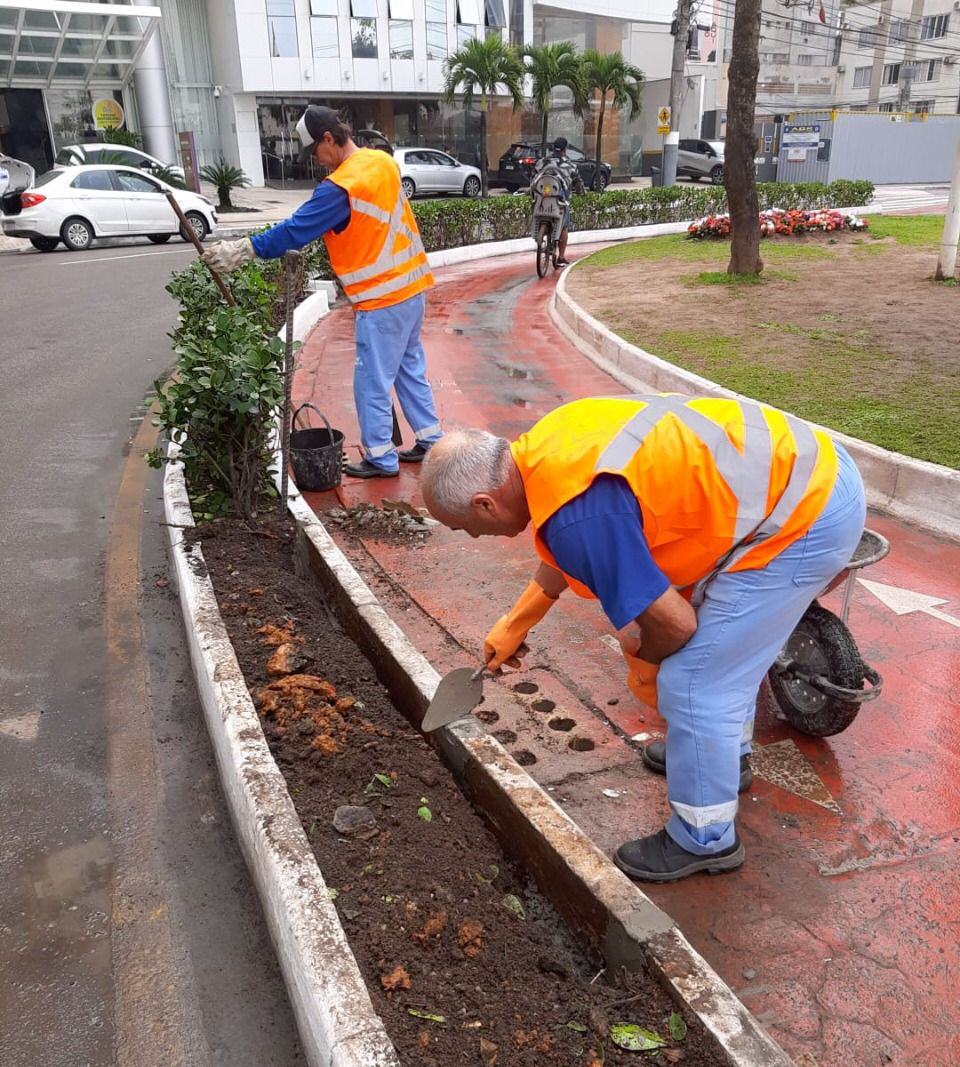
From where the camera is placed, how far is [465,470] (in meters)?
2.28

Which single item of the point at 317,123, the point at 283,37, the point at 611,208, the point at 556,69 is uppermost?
the point at 283,37

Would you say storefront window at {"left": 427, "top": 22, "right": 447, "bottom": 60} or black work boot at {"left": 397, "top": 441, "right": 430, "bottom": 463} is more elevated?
storefront window at {"left": 427, "top": 22, "right": 447, "bottom": 60}

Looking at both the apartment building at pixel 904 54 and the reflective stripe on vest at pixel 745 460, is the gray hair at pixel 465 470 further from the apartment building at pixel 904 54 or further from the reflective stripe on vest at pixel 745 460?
the apartment building at pixel 904 54

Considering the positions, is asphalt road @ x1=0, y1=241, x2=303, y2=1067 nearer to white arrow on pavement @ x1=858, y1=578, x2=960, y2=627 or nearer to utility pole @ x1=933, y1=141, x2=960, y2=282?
white arrow on pavement @ x1=858, y1=578, x2=960, y2=627

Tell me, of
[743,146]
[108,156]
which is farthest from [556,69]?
[743,146]

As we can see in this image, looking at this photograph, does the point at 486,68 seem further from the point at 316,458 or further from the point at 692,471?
the point at 692,471

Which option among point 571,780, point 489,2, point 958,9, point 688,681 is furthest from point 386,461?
point 958,9

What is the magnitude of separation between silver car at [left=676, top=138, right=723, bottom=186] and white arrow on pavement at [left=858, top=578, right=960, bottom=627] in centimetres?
3505

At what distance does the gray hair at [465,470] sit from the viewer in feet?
7.42

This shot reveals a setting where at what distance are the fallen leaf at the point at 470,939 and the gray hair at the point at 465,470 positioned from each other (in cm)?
101

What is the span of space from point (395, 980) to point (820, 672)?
6.02 feet

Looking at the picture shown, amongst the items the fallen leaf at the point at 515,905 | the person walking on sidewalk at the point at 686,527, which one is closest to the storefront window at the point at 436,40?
the person walking on sidewalk at the point at 686,527

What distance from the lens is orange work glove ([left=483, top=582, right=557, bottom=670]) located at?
2.81 metres

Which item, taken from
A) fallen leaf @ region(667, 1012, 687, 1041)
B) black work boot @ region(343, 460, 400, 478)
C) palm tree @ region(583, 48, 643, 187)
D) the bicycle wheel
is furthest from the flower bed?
fallen leaf @ region(667, 1012, 687, 1041)
